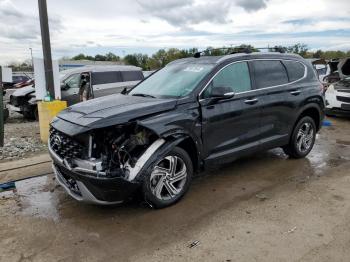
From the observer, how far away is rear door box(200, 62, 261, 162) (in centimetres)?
472

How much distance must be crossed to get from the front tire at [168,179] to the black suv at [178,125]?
12 millimetres

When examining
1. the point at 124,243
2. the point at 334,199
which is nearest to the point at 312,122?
the point at 334,199

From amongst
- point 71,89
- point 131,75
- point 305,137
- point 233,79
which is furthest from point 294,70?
point 71,89

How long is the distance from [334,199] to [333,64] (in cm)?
900

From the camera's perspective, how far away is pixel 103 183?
12.5ft

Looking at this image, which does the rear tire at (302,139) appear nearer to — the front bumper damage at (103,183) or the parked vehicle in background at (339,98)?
the front bumper damage at (103,183)

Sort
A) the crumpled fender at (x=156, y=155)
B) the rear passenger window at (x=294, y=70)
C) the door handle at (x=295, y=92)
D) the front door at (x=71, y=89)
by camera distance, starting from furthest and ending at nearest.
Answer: the front door at (x=71, y=89), the rear passenger window at (x=294, y=70), the door handle at (x=295, y=92), the crumpled fender at (x=156, y=155)

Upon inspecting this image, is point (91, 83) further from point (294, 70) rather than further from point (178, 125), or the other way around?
point (178, 125)

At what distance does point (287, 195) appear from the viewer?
4762 mm

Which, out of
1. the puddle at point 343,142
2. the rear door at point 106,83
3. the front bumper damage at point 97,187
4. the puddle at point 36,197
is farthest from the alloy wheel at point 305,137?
the rear door at point 106,83

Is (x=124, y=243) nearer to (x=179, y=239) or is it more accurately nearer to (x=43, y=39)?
(x=179, y=239)

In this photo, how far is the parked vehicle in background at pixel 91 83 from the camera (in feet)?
37.8

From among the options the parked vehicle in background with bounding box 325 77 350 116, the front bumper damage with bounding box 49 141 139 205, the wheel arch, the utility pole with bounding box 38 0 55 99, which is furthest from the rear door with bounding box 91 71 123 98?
the front bumper damage with bounding box 49 141 139 205

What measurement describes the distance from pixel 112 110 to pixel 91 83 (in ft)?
24.2
